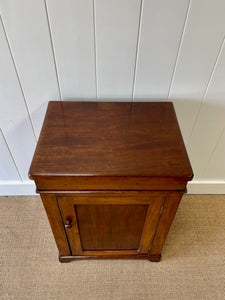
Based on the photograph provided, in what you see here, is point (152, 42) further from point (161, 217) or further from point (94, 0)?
point (161, 217)

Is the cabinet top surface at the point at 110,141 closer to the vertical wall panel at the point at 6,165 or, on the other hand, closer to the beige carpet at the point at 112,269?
the vertical wall panel at the point at 6,165

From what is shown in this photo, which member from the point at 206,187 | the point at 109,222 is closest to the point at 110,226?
the point at 109,222

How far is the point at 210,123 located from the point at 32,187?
40.6 inches

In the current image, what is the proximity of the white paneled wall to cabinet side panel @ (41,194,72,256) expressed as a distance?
16.9 inches

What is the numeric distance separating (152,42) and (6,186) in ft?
3.60

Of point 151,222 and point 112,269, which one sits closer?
point 151,222

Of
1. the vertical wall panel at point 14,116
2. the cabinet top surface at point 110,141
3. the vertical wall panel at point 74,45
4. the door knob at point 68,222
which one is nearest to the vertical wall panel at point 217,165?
the cabinet top surface at point 110,141

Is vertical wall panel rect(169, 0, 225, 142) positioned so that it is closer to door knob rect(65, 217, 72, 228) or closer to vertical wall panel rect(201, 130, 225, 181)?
vertical wall panel rect(201, 130, 225, 181)

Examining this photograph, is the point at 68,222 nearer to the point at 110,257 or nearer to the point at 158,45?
the point at 110,257

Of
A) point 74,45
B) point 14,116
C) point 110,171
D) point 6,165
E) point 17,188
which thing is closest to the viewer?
point 110,171

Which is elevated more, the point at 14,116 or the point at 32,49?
the point at 32,49

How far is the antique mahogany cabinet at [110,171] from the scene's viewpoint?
71 cm

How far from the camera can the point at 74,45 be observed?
2.72 ft

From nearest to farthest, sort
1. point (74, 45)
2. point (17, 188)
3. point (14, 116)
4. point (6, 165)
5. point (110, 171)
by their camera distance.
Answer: point (110, 171)
point (74, 45)
point (14, 116)
point (6, 165)
point (17, 188)
